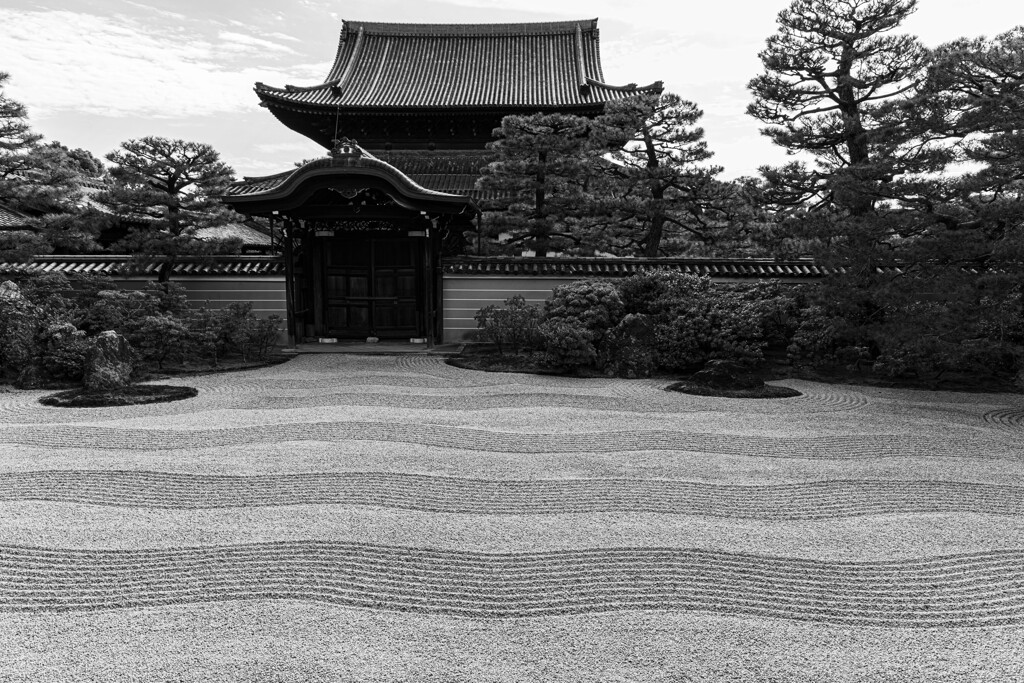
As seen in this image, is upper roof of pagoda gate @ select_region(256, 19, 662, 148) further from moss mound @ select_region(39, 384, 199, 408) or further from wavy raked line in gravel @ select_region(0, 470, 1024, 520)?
wavy raked line in gravel @ select_region(0, 470, 1024, 520)

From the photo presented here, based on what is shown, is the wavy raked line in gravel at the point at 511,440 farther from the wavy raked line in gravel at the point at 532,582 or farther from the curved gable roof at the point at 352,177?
the curved gable roof at the point at 352,177

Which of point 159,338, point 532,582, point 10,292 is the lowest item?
point 532,582

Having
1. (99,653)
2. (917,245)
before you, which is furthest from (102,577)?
(917,245)

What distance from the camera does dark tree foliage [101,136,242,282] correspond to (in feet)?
44.5

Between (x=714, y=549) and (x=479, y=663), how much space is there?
6.62 ft

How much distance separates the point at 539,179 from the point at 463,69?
8.36 m

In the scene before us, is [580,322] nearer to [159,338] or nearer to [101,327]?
[159,338]

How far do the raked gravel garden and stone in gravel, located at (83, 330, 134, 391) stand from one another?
1316mm

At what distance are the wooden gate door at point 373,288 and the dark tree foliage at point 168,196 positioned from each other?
2.28 meters

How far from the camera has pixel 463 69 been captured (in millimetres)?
21984

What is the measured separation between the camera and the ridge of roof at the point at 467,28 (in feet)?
77.5

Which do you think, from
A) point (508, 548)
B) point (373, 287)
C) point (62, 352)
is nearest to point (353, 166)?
point (373, 287)

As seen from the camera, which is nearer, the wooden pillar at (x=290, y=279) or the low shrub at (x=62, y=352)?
the low shrub at (x=62, y=352)

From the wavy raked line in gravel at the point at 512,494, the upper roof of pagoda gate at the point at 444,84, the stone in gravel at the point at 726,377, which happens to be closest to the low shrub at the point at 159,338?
the wavy raked line in gravel at the point at 512,494
